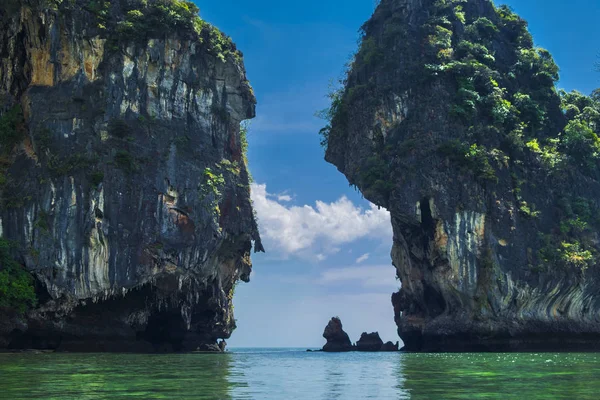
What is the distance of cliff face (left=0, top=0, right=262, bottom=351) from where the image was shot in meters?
32.2

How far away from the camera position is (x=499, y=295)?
123ft

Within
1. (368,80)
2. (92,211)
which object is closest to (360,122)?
(368,80)

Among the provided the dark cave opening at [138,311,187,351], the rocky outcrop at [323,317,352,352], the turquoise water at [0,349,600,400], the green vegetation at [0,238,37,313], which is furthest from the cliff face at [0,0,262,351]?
the rocky outcrop at [323,317,352,352]

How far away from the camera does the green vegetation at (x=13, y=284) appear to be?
2922cm

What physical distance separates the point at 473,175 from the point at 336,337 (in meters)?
22.3

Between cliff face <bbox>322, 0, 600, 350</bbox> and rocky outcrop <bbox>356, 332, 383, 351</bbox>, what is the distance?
8166 millimetres

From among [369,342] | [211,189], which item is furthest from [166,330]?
[369,342]

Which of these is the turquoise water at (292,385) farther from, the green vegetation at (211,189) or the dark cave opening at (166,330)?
the dark cave opening at (166,330)

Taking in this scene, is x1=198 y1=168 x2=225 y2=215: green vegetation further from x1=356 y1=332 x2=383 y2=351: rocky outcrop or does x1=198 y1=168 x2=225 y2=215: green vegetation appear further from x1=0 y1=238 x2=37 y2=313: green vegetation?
x1=356 y1=332 x2=383 y2=351: rocky outcrop

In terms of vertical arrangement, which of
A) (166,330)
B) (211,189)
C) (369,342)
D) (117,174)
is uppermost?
(117,174)

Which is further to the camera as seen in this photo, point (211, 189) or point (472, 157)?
point (472, 157)

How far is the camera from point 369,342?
54.6 meters

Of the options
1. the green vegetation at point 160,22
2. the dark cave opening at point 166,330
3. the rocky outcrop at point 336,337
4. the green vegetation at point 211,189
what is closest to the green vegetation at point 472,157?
the green vegetation at point 211,189

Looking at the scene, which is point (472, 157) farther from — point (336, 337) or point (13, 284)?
point (13, 284)
